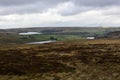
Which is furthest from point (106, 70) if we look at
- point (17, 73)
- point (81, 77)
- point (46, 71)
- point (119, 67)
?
point (17, 73)

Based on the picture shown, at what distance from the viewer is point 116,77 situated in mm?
41531

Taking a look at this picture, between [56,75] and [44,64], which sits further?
[44,64]

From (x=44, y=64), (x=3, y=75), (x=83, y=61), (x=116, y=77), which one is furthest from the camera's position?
(x=83, y=61)

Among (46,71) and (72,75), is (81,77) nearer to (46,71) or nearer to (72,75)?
(72,75)

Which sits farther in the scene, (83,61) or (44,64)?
(83,61)

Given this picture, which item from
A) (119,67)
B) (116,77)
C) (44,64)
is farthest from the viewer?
(44,64)

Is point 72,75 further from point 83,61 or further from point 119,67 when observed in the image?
point 83,61

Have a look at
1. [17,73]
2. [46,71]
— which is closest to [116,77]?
[46,71]

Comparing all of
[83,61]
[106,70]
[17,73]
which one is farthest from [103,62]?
[17,73]

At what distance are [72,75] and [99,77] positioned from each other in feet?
14.1

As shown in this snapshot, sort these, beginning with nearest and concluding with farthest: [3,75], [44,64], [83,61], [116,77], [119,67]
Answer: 1. [116,77]
2. [3,75]
3. [119,67]
4. [44,64]
5. [83,61]

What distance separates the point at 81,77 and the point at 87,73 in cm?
324

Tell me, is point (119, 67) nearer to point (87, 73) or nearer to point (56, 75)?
point (87, 73)

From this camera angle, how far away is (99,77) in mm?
41875
